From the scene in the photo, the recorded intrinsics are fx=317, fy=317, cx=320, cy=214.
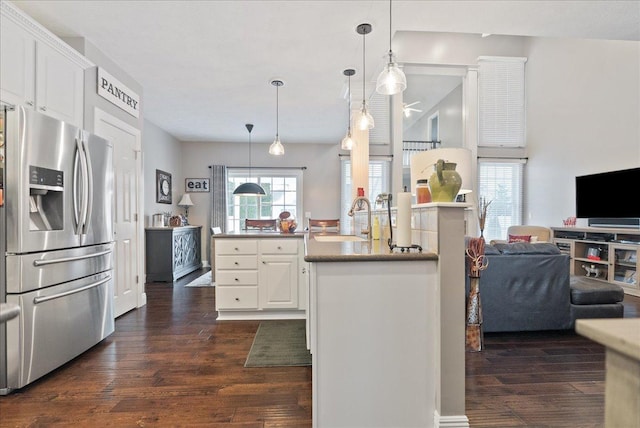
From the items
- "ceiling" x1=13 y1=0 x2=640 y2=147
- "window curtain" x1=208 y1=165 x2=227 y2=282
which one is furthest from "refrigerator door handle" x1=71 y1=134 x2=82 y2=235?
"window curtain" x1=208 y1=165 x2=227 y2=282

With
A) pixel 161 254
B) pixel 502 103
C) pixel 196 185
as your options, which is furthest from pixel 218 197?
pixel 502 103

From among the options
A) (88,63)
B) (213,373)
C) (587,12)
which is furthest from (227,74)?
(587,12)

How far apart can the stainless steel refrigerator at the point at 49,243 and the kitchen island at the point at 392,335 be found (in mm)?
1824

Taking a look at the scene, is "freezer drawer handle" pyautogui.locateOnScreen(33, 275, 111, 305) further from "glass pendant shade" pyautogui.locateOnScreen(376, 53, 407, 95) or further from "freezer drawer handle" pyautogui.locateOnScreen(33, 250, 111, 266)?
"glass pendant shade" pyautogui.locateOnScreen(376, 53, 407, 95)

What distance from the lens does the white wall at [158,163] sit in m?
5.44

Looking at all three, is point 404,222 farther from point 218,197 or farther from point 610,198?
point 218,197

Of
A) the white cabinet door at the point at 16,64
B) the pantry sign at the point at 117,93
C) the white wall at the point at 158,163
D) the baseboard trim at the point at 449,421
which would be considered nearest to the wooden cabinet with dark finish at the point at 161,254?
the white wall at the point at 158,163

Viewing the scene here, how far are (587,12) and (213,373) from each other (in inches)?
163

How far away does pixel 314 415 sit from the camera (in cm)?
151

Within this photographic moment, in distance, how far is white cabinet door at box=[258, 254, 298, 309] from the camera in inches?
131

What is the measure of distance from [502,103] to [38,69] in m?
7.35

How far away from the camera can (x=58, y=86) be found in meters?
2.62

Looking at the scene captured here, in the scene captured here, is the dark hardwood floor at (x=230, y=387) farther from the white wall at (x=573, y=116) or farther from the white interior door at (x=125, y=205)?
the white wall at (x=573, y=116)

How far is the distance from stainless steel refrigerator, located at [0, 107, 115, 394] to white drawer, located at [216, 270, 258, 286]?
0.99 m
